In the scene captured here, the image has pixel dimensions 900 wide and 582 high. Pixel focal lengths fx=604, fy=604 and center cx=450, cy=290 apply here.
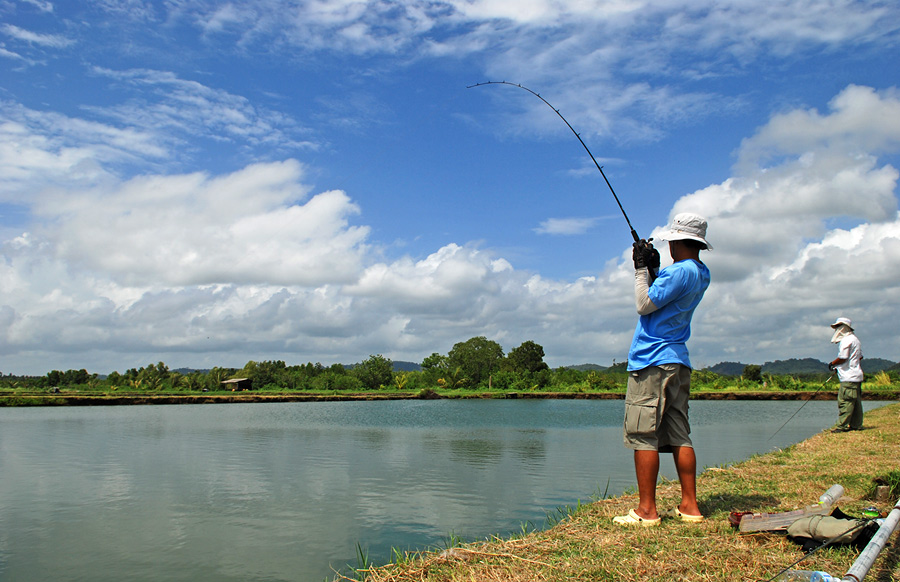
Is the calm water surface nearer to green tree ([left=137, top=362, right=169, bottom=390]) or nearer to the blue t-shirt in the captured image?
the blue t-shirt

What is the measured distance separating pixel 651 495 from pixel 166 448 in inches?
456

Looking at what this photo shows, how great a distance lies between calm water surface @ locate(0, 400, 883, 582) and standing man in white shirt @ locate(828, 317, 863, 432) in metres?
1.55

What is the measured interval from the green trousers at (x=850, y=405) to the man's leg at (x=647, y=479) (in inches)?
278

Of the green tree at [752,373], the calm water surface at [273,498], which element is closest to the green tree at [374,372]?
the green tree at [752,373]

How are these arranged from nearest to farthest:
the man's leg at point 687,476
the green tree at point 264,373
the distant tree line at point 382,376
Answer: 1. the man's leg at point 687,476
2. the distant tree line at point 382,376
3. the green tree at point 264,373

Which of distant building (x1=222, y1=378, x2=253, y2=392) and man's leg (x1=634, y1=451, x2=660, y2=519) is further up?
man's leg (x1=634, y1=451, x2=660, y2=519)

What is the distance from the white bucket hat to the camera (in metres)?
4.02

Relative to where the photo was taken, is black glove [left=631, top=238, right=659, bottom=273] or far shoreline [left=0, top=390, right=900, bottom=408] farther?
far shoreline [left=0, top=390, right=900, bottom=408]

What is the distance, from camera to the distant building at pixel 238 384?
193 feet

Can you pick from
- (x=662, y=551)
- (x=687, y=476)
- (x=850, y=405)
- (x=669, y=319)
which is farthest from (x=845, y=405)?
(x=662, y=551)

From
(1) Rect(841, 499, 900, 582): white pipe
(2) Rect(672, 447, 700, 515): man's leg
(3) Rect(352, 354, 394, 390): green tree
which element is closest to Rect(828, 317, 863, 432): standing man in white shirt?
(2) Rect(672, 447, 700, 515): man's leg

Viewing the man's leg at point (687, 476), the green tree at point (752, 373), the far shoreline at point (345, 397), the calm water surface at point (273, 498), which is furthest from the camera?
the green tree at point (752, 373)

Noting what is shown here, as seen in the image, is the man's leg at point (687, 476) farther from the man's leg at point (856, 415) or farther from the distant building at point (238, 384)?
the distant building at point (238, 384)

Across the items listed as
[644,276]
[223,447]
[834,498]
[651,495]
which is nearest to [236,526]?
[651,495]
